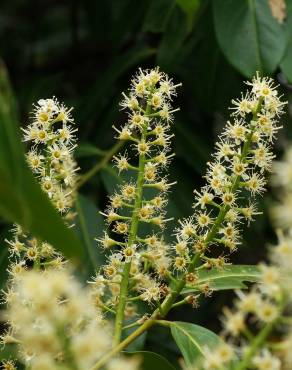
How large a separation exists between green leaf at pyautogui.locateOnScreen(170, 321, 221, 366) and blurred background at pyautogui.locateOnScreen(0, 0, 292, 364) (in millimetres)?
501

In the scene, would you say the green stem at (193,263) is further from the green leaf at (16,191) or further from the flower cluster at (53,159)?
the green leaf at (16,191)

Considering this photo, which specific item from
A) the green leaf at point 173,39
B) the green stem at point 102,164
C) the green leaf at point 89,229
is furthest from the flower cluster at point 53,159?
the green leaf at point 173,39

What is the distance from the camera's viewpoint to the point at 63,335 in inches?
29.4

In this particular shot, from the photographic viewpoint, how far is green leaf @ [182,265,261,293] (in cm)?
137

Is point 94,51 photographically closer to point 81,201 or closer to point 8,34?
point 8,34

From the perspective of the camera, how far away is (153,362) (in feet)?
3.98

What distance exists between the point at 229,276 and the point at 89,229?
59 cm

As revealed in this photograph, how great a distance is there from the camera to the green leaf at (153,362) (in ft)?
3.96

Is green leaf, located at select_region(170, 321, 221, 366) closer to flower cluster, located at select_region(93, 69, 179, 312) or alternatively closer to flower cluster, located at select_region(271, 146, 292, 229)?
flower cluster, located at select_region(93, 69, 179, 312)

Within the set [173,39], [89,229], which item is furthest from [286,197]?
[173,39]

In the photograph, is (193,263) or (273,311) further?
(193,263)

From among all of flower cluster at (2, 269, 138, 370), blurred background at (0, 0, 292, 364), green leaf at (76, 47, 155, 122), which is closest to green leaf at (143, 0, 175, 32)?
blurred background at (0, 0, 292, 364)

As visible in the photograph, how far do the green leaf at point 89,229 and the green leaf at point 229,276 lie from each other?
0.44 metres

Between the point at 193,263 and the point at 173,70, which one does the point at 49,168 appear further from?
the point at 173,70
